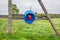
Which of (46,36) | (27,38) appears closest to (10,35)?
(27,38)

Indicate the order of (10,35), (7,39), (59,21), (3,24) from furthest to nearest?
1. (59,21)
2. (3,24)
3. (10,35)
4. (7,39)

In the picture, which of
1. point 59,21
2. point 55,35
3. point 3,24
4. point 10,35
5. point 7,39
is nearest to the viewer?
point 7,39

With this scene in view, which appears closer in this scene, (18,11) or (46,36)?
(46,36)

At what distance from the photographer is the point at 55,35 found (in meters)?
4.88

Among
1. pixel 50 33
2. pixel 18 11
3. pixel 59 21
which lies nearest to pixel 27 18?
pixel 50 33

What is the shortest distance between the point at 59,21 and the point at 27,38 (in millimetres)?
2607

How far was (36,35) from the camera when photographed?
469 centimetres

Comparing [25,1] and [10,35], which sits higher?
[25,1]

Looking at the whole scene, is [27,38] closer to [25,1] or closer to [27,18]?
[27,18]

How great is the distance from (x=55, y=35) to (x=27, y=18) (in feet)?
2.86

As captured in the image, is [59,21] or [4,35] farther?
[59,21]

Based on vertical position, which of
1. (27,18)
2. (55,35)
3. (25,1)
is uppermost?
(25,1)

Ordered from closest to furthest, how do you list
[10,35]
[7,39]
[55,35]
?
[7,39] → [10,35] → [55,35]

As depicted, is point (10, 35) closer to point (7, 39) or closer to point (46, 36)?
point (7, 39)
